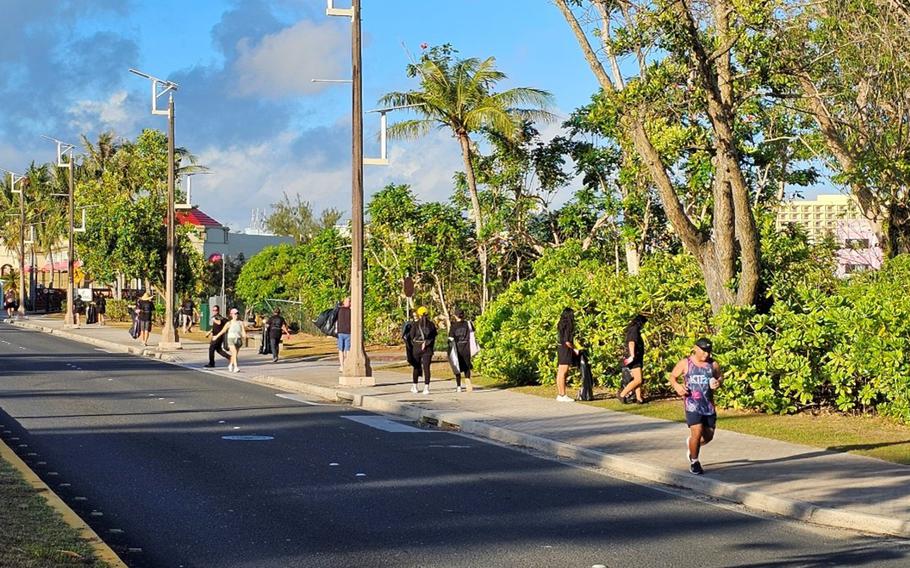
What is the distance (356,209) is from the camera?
26688 mm

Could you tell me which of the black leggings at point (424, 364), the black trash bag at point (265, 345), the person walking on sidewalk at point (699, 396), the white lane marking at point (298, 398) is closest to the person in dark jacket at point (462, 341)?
the black leggings at point (424, 364)

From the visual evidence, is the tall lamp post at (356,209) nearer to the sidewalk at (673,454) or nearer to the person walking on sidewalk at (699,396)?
the sidewalk at (673,454)

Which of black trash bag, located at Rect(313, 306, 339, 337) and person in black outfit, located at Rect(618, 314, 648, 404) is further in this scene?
black trash bag, located at Rect(313, 306, 339, 337)

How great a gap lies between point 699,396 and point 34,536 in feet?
24.5

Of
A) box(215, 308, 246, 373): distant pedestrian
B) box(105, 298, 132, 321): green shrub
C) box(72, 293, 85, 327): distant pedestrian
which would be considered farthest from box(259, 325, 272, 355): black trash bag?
box(105, 298, 132, 321): green shrub

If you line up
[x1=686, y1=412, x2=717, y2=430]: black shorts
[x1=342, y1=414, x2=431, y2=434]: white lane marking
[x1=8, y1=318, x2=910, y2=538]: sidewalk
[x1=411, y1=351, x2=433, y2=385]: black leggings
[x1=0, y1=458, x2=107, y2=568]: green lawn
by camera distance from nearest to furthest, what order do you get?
[x1=0, y1=458, x2=107, y2=568]: green lawn, [x1=8, y1=318, x2=910, y2=538]: sidewalk, [x1=686, y1=412, x2=717, y2=430]: black shorts, [x1=342, y1=414, x2=431, y2=434]: white lane marking, [x1=411, y1=351, x2=433, y2=385]: black leggings

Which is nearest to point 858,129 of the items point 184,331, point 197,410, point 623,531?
point 197,410

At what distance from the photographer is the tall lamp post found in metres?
26.3

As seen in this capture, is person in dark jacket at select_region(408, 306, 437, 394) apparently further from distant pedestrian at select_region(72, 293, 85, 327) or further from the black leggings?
distant pedestrian at select_region(72, 293, 85, 327)

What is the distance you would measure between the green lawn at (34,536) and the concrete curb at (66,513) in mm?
56

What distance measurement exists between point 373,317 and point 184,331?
18.4 metres

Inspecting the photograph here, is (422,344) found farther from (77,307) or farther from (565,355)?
(77,307)

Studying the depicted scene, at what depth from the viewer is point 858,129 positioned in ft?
83.5

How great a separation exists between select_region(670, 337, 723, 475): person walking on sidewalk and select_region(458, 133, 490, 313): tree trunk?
20731 millimetres
